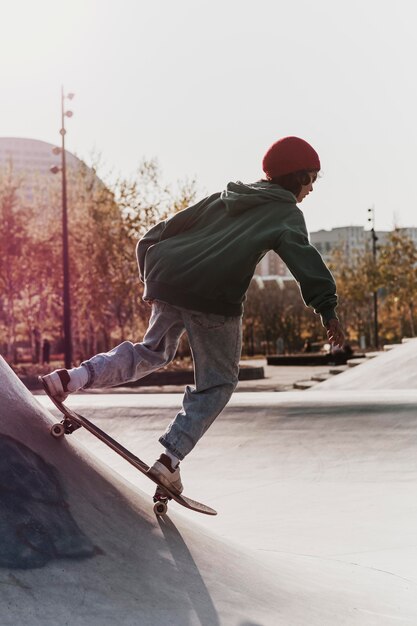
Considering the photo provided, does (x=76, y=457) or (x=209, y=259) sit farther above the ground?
(x=209, y=259)

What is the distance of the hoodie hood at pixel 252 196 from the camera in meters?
3.66

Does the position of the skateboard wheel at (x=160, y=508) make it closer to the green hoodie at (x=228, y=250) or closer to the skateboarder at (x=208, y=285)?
the skateboarder at (x=208, y=285)

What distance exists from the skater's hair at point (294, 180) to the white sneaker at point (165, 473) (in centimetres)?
123

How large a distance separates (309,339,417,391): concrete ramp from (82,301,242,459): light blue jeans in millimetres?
8679

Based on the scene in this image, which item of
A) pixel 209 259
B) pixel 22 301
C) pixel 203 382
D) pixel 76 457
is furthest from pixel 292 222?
pixel 22 301

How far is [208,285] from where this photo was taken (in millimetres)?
3586

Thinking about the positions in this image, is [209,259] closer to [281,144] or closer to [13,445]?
[281,144]

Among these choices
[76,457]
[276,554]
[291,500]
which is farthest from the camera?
[291,500]

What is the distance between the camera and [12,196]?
31.2 meters

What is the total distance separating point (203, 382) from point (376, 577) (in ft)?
3.60

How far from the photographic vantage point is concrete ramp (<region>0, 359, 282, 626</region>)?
8.24 ft

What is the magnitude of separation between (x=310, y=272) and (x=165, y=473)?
0.98 m

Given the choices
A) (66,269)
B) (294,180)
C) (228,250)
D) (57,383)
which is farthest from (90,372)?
(66,269)

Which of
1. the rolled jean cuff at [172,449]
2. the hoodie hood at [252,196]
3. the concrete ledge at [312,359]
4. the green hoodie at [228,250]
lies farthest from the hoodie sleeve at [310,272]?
the concrete ledge at [312,359]
